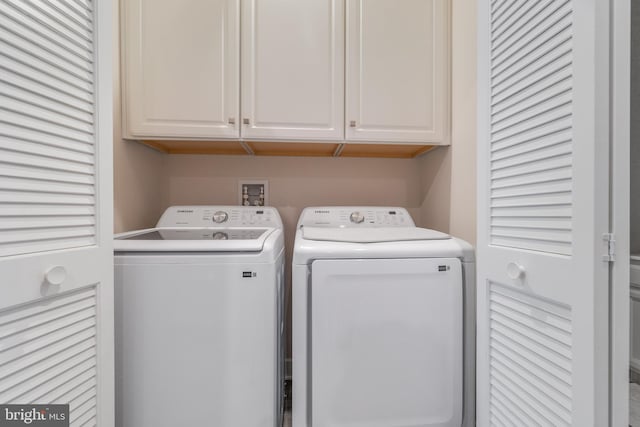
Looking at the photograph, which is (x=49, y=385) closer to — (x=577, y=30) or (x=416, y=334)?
(x=416, y=334)

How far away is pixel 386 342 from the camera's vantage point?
1.14 m

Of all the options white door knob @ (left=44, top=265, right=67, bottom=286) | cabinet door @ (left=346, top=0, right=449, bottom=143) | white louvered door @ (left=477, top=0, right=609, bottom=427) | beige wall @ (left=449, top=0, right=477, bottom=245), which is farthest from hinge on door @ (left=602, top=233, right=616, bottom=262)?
white door knob @ (left=44, top=265, right=67, bottom=286)

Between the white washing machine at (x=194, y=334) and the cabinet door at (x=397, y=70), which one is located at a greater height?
the cabinet door at (x=397, y=70)

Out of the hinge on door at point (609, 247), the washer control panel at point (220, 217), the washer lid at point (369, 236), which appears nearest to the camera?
the hinge on door at point (609, 247)

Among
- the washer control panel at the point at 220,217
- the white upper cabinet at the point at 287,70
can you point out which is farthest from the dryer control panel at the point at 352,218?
the white upper cabinet at the point at 287,70

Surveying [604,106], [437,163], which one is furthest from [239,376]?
[437,163]

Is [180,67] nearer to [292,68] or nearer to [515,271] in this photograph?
[292,68]

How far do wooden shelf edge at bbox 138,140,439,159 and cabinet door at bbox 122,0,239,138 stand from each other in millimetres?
137

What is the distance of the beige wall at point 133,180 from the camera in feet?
4.70

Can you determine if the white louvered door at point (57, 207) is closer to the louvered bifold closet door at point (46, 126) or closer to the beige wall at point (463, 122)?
the louvered bifold closet door at point (46, 126)

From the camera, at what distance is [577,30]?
652 mm

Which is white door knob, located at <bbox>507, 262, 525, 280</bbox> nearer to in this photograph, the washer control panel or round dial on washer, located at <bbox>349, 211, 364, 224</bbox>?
round dial on washer, located at <bbox>349, 211, 364, 224</bbox>

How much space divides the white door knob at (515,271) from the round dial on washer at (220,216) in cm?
136

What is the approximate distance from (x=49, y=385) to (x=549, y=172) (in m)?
1.42
